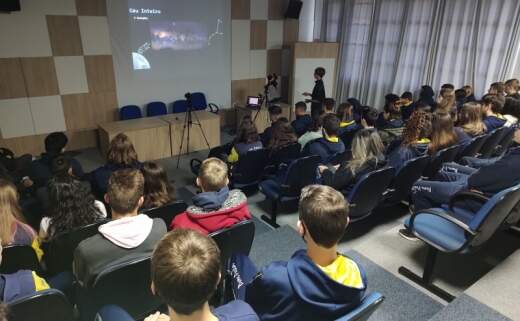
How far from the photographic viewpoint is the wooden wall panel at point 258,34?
736 cm

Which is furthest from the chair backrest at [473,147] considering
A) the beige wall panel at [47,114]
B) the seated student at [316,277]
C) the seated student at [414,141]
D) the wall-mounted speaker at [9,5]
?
the wall-mounted speaker at [9,5]

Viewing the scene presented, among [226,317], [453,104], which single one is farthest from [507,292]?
[453,104]

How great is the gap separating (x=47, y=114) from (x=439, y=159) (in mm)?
5596

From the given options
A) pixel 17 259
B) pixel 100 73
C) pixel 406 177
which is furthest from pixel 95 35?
pixel 406 177

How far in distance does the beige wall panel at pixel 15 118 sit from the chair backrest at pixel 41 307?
16.4 feet

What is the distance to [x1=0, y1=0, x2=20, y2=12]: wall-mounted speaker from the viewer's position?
470cm

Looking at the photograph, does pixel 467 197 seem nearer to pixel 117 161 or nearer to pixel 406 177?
pixel 406 177

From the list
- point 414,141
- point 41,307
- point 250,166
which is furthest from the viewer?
point 250,166

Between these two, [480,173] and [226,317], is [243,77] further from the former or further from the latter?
[226,317]

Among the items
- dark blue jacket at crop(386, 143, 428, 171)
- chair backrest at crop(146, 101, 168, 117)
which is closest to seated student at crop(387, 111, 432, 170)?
dark blue jacket at crop(386, 143, 428, 171)

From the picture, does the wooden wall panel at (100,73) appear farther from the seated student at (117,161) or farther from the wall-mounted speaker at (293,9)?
the wall-mounted speaker at (293,9)

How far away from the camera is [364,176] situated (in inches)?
108

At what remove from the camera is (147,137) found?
5.53 metres

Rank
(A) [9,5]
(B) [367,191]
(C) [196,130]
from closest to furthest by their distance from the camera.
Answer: (B) [367,191] → (A) [9,5] → (C) [196,130]
